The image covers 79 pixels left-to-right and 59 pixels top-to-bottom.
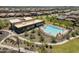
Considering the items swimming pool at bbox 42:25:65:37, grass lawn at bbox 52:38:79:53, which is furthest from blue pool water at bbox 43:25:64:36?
grass lawn at bbox 52:38:79:53

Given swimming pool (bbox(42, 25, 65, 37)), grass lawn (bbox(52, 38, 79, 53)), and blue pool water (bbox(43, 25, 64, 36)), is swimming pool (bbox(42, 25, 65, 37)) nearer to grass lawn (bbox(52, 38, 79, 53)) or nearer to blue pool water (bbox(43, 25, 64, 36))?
blue pool water (bbox(43, 25, 64, 36))

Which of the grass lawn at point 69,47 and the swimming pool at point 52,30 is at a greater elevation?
the swimming pool at point 52,30

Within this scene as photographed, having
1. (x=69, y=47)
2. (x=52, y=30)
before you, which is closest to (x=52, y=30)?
(x=52, y=30)

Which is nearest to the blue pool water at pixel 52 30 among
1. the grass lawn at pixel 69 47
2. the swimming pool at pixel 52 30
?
the swimming pool at pixel 52 30

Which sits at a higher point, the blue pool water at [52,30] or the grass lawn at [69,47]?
the blue pool water at [52,30]

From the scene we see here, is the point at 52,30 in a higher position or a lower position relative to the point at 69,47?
higher

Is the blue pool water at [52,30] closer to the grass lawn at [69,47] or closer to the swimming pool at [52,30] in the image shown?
the swimming pool at [52,30]

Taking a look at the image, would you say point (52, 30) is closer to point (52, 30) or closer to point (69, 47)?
point (52, 30)
